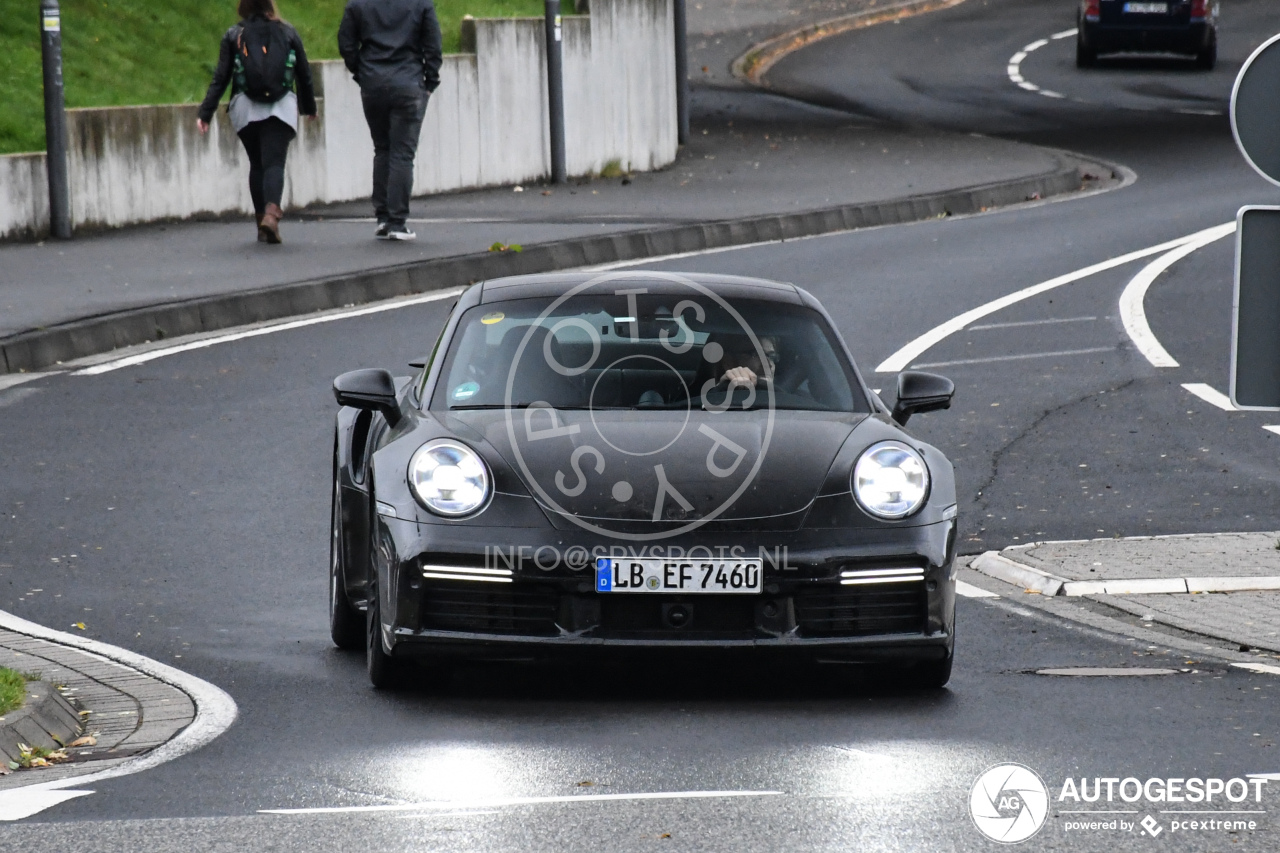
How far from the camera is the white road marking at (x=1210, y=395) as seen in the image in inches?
513

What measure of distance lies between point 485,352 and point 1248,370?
2.58m

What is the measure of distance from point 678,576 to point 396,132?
12.6 m

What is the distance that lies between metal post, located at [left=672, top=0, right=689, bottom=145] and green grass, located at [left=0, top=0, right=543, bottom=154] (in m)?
2.39

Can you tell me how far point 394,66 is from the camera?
18.9 metres

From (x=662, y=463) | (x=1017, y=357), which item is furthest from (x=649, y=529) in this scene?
(x=1017, y=357)

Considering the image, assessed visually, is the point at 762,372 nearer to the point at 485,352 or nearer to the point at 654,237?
the point at 485,352

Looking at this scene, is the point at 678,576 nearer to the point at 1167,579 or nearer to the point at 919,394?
the point at 919,394

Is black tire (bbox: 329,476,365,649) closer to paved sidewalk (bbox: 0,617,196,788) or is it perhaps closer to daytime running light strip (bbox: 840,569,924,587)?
paved sidewalk (bbox: 0,617,196,788)

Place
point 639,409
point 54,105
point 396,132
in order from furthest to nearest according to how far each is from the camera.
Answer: point 396,132 < point 54,105 < point 639,409

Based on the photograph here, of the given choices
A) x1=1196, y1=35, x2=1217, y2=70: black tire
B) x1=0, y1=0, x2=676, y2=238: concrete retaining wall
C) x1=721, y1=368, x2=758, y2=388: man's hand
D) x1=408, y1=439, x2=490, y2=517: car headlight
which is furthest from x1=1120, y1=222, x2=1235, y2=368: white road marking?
x1=1196, y1=35, x2=1217, y2=70: black tire

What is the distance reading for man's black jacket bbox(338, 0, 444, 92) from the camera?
1891 cm

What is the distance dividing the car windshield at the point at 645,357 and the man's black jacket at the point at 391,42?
1123cm

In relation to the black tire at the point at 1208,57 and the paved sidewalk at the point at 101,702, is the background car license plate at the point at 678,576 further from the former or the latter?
the black tire at the point at 1208,57

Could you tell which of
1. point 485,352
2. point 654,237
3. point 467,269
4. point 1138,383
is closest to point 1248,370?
point 485,352
